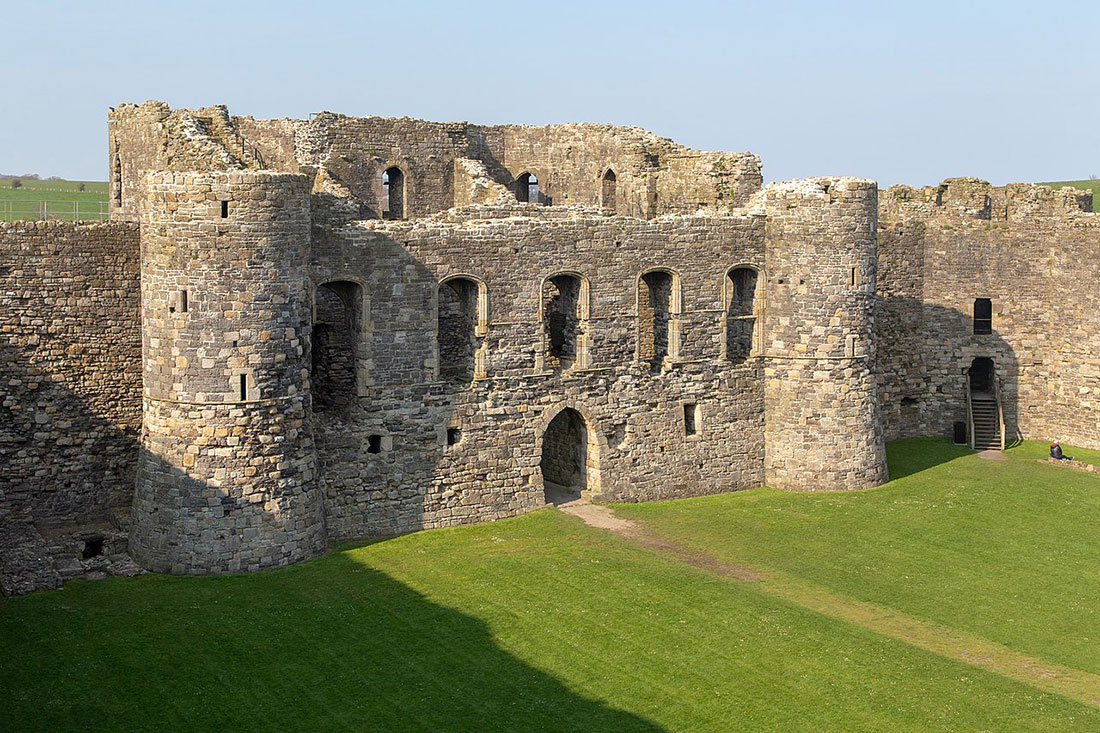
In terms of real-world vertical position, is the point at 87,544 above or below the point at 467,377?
below

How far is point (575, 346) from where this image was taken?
121 feet

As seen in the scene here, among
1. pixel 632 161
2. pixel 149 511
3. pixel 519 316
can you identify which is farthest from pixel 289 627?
pixel 632 161

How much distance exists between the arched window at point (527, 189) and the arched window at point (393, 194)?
4.91 m

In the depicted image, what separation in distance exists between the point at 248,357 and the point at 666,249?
12068mm

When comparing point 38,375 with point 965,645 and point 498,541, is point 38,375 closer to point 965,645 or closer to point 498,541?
point 498,541

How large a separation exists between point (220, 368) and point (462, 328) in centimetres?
682

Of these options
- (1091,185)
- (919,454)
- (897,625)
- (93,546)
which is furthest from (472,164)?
(1091,185)

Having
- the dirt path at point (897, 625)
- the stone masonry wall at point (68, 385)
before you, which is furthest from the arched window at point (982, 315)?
the stone masonry wall at point (68, 385)

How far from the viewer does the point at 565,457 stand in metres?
38.7

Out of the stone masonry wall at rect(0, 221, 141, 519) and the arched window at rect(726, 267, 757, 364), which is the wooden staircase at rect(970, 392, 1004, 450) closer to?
the arched window at rect(726, 267, 757, 364)

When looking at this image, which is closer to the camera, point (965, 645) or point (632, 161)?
point (965, 645)

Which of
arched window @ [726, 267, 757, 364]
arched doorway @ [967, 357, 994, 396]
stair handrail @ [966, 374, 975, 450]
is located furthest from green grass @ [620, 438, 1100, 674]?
arched doorway @ [967, 357, 994, 396]

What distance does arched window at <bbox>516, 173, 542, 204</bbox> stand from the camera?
49156mm

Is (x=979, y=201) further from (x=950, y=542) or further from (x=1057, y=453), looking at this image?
(x=950, y=542)
